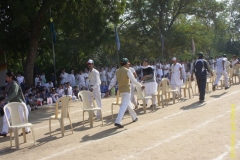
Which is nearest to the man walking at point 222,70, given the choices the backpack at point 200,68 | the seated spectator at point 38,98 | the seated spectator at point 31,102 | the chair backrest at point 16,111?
the backpack at point 200,68

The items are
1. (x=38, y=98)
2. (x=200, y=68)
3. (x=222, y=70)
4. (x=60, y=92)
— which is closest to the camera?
(x=200, y=68)

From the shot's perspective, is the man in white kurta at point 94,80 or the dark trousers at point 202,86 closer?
the man in white kurta at point 94,80

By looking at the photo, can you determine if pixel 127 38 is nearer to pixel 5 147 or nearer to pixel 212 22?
pixel 212 22

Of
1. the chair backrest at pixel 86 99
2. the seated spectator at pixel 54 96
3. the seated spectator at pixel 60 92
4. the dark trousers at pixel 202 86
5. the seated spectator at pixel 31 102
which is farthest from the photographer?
the seated spectator at pixel 60 92

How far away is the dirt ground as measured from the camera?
7.18m

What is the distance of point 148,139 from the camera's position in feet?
27.3

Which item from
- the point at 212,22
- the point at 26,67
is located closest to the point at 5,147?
the point at 26,67

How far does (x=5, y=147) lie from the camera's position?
352 inches

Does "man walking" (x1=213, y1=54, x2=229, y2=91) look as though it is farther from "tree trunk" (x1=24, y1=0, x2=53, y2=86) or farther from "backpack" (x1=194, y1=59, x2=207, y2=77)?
"tree trunk" (x1=24, y1=0, x2=53, y2=86)

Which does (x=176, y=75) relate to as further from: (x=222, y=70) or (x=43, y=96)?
(x=43, y=96)

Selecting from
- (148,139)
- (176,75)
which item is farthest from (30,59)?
(148,139)

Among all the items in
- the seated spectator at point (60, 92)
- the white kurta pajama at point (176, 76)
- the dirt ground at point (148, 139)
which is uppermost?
the white kurta pajama at point (176, 76)

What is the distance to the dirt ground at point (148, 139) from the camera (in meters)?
7.18

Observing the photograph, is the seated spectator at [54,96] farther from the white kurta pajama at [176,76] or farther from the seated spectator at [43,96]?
the white kurta pajama at [176,76]
